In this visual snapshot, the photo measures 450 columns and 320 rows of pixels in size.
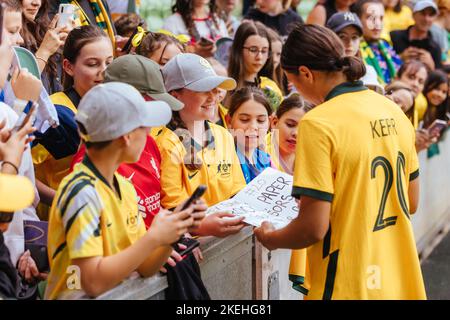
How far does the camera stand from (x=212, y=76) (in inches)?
181

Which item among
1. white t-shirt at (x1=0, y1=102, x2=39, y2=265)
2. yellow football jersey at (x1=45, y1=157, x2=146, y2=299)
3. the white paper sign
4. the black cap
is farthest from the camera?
the black cap

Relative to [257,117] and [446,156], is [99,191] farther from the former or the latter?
[446,156]

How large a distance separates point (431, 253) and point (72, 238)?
20.4 ft

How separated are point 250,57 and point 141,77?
2816 mm

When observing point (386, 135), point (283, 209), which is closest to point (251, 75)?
point (283, 209)

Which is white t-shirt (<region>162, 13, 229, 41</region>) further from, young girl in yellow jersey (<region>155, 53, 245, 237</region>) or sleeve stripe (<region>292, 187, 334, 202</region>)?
sleeve stripe (<region>292, 187, 334, 202</region>)

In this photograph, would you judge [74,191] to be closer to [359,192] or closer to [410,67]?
[359,192]

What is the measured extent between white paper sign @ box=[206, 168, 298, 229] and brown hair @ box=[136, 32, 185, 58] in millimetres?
1360

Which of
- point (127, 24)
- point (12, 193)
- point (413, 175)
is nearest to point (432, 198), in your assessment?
point (127, 24)

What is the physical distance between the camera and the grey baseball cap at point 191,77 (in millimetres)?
4531

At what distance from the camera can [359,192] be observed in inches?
138

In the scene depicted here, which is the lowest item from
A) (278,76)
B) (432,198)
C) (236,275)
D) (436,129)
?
(432,198)

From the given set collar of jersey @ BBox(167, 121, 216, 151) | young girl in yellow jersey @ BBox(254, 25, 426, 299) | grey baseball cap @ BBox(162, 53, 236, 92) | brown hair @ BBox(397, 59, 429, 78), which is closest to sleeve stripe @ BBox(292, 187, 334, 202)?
young girl in yellow jersey @ BBox(254, 25, 426, 299)

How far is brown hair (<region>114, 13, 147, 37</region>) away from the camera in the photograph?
6.73 metres
